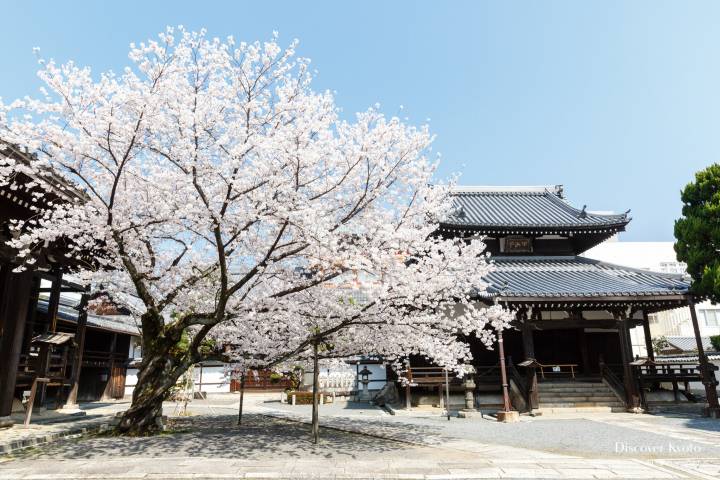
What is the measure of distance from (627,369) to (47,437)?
18.0 metres

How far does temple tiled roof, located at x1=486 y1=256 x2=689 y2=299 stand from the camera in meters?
A: 16.6

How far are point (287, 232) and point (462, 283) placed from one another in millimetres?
4630

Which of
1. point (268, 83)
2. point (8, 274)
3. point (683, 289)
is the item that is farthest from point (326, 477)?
point (683, 289)

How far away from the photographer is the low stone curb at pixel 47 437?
8.94m

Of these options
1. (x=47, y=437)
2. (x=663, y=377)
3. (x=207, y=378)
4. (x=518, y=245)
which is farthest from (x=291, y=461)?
(x=207, y=378)

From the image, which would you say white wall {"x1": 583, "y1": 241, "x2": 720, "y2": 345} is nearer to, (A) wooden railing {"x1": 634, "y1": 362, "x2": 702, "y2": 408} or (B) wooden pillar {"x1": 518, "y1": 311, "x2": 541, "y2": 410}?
(A) wooden railing {"x1": 634, "y1": 362, "x2": 702, "y2": 408}

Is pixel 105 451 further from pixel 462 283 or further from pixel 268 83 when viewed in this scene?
pixel 462 283

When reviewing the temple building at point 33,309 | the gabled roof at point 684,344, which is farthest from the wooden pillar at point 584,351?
the gabled roof at point 684,344

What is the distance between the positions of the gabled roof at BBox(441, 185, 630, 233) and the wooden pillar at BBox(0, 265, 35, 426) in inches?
605

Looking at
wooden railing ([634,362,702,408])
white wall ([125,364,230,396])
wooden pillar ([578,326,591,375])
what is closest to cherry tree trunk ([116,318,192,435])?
wooden railing ([634,362,702,408])

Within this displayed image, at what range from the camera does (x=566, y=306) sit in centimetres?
1722

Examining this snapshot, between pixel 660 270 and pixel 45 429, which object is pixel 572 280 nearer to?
pixel 45 429

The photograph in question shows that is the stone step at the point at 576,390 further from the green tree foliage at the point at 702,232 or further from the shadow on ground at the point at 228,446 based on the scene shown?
the shadow on ground at the point at 228,446

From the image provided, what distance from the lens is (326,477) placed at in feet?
22.6
